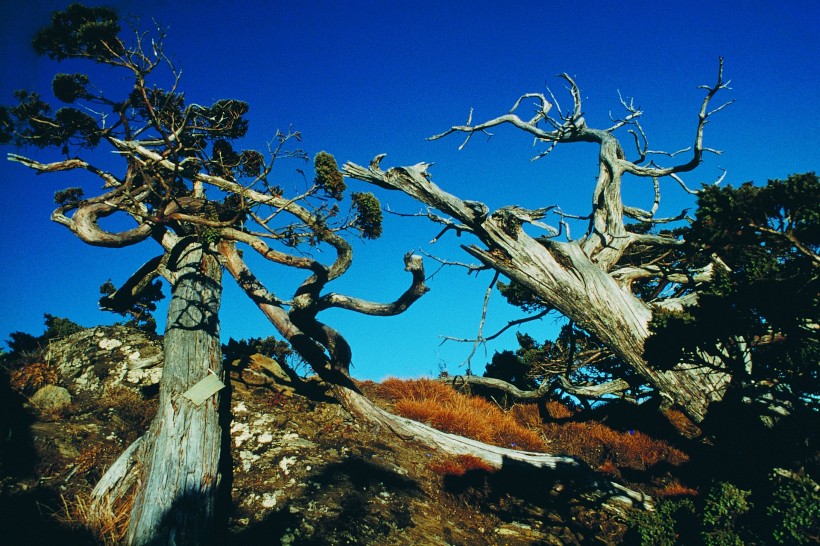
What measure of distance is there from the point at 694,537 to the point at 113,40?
11.1m

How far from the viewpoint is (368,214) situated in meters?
7.53

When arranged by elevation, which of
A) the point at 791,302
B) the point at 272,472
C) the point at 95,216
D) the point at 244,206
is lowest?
the point at 272,472

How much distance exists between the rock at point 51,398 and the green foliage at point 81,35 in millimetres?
5991

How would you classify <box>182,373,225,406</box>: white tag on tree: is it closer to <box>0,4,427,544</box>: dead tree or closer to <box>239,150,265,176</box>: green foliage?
<box>0,4,427,544</box>: dead tree

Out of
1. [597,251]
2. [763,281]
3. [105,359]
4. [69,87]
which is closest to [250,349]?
[105,359]

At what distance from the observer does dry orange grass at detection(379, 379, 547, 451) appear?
30.6 ft

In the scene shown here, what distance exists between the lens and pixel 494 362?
1496 centimetres

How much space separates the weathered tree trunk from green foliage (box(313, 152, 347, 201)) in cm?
311

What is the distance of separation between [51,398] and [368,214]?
663cm

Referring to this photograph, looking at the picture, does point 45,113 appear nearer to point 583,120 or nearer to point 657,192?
point 583,120

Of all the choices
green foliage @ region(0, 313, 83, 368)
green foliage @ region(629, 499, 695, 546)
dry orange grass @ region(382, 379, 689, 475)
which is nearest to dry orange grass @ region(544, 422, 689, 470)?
dry orange grass @ region(382, 379, 689, 475)

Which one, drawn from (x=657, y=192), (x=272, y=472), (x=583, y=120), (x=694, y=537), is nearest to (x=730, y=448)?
(x=694, y=537)

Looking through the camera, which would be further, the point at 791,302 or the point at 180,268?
the point at 180,268

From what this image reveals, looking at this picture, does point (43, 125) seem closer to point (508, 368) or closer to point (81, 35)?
point (81, 35)
